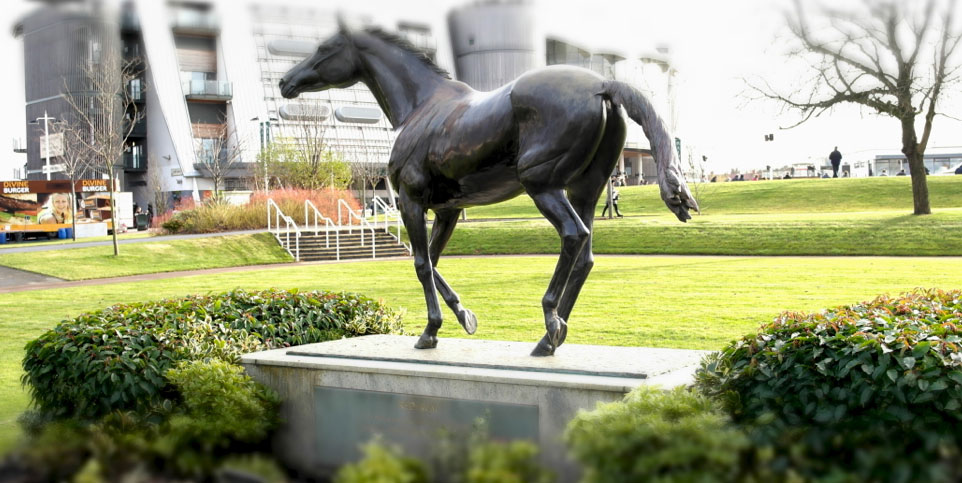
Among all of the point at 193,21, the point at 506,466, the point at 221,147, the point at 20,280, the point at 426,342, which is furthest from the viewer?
the point at 193,21

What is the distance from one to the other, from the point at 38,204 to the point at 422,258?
120ft

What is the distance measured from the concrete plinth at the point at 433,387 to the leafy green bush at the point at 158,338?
0.53m

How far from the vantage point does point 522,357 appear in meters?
5.72

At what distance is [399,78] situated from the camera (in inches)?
263

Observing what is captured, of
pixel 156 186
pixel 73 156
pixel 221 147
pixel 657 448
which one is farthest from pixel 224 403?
pixel 156 186

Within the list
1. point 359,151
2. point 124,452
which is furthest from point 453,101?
point 359,151

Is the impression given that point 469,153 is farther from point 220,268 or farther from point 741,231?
point 741,231

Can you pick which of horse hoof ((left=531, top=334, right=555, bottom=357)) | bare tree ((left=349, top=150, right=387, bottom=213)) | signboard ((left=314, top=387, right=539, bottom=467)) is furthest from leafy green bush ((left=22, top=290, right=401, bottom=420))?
bare tree ((left=349, top=150, right=387, bottom=213))

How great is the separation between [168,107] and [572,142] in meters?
57.2

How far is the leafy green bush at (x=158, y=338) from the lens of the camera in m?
6.18

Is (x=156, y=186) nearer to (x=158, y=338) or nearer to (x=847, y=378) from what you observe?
(x=158, y=338)

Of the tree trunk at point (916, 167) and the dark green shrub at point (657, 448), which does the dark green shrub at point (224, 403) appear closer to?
the dark green shrub at point (657, 448)

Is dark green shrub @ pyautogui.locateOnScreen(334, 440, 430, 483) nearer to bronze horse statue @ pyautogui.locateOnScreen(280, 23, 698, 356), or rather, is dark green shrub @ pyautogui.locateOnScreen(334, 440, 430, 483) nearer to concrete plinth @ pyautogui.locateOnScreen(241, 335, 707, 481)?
concrete plinth @ pyautogui.locateOnScreen(241, 335, 707, 481)

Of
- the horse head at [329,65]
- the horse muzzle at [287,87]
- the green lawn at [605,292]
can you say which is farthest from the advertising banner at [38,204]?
the horse head at [329,65]
